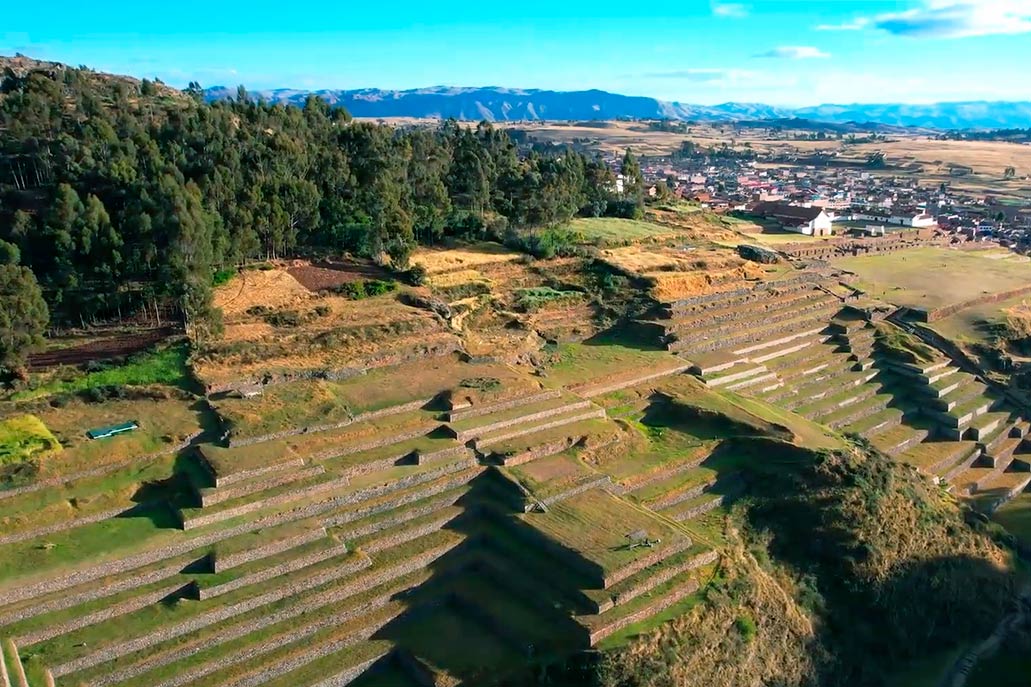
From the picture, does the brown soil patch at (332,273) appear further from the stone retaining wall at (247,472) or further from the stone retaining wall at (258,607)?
the stone retaining wall at (258,607)

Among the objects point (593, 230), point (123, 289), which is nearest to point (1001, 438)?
point (593, 230)

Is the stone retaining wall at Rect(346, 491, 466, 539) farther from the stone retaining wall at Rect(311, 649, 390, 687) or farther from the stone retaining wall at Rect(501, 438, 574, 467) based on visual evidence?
the stone retaining wall at Rect(311, 649, 390, 687)

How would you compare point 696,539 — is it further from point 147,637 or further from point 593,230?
point 593,230

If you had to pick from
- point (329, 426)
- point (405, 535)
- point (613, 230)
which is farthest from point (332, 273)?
point (613, 230)

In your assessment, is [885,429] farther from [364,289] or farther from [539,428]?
[364,289]

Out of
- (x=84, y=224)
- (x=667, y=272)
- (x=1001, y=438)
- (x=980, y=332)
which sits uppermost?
(x=84, y=224)

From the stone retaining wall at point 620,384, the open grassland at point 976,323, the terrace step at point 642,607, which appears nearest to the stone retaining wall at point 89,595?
the terrace step at point 642,607
